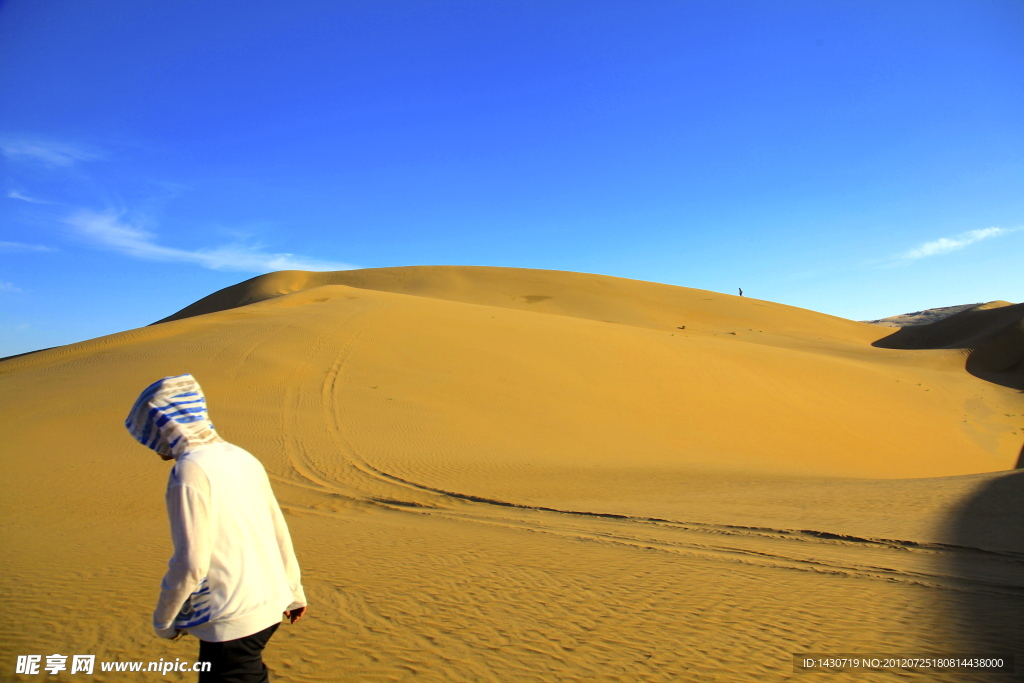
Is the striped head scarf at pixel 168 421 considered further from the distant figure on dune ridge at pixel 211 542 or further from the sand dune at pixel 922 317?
the sand dune at pixel 922 317

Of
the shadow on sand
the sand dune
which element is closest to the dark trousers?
the shadow on sand

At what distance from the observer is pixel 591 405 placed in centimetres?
1730

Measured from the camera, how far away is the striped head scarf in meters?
2.42

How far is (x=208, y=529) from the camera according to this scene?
2328mm

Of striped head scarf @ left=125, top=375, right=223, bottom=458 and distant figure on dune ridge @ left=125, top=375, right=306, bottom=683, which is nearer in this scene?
distant figure on dune ridge @ left=125, top=375, right=306, bottom=683

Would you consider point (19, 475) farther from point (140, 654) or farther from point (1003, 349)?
point (1003, 349)

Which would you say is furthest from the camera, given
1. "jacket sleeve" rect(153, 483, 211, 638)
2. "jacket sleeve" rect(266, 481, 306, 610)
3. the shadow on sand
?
the shadow on sand

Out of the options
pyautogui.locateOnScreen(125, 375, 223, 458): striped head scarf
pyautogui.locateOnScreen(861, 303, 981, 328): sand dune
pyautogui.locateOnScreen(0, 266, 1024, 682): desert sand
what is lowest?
pyautogui.locateOnScreen(0, 266, 1024, 682): desert sand

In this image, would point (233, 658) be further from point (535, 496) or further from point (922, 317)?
point (922, 317)

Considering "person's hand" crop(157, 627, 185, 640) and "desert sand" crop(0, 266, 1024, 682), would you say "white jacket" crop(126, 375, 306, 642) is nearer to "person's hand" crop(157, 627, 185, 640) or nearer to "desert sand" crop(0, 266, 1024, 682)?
"person's hand" crop(157, 627, 185, 640)

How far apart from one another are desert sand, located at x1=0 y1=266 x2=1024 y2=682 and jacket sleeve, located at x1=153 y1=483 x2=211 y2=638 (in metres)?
2.42

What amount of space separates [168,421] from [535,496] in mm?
8654

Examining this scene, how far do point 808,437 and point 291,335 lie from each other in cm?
1565

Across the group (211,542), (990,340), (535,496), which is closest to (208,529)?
(211,542)
